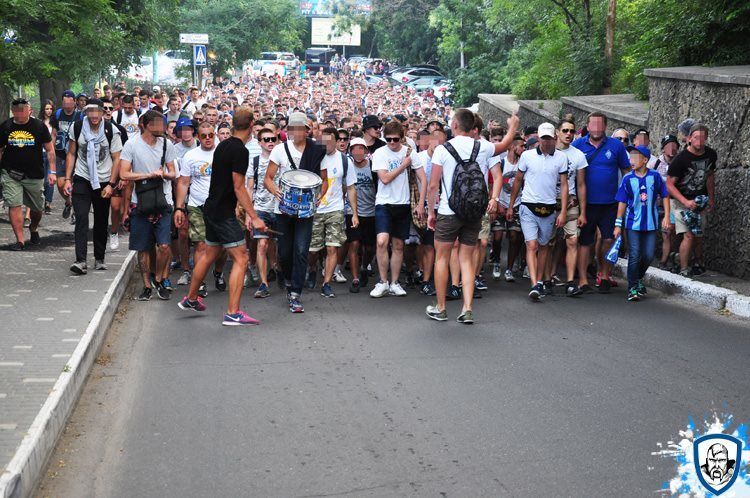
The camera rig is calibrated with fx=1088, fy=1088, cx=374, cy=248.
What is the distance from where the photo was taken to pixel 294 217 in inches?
428

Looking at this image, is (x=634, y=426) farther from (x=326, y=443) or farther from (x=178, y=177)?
(x=178, y=177)

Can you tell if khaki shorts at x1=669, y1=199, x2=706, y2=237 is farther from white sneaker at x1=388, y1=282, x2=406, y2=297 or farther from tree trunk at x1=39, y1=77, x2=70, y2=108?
tree trunk at x1=39, y1=77, x2=70, y2=108

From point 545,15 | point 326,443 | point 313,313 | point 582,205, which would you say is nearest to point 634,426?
point 326,443

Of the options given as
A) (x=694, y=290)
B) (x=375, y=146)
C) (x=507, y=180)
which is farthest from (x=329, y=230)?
(x=694, y=290)

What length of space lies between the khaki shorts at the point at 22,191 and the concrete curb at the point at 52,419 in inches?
188

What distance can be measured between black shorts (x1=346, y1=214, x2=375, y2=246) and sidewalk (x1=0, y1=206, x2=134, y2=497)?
2590 mm

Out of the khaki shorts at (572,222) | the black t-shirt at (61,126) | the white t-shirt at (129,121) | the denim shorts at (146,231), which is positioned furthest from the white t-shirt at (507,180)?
the white t-shirt at (129,121)

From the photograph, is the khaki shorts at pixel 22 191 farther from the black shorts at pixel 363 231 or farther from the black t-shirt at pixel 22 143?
the black shorts at pixel 363 231

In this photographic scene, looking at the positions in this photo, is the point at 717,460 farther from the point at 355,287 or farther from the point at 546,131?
the point at 355,287

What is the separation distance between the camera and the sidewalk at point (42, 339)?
233 inches

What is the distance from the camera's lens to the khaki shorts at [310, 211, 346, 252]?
1198cm

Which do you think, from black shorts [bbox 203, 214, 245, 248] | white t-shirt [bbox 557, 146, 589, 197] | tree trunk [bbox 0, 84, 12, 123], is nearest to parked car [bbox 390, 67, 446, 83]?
tree trunk [bbox 0, 84, 12, 123]

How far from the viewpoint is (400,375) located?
26.2 ft

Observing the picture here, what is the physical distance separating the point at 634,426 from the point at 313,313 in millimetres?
4700
